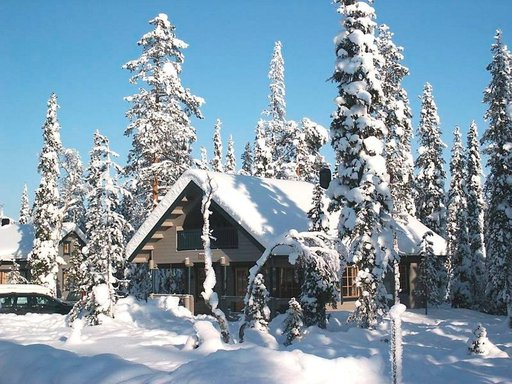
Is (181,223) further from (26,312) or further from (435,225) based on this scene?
(435,225)

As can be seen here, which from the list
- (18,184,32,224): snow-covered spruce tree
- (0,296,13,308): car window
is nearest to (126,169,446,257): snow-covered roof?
(0,296,13,308): car window

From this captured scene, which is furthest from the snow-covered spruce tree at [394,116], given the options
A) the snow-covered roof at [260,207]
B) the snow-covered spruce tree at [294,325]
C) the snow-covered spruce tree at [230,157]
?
the snow-covered spruce tree at [230,157]

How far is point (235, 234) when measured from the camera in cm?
2830

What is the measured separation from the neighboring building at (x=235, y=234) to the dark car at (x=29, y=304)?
4804mm

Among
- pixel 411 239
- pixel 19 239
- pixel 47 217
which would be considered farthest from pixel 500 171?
pixel 19 239

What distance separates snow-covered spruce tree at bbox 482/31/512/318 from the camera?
98.0ft

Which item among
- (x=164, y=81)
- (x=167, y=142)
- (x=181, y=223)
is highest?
(x=164, y=81)

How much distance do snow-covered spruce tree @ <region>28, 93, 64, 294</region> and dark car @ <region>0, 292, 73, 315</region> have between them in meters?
15.2

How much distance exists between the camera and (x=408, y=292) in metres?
32.2

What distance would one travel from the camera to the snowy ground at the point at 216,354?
9055mm

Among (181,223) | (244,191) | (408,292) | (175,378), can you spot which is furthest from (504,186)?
(175,378)

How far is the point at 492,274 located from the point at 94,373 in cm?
2656

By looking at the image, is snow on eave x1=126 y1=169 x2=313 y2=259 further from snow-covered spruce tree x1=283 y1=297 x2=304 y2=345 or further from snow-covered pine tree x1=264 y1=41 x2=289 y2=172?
snow-covered pine tree x1=264 y1=41 x2=289 y2=172

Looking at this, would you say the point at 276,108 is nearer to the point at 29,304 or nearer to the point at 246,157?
the point at 246,157
